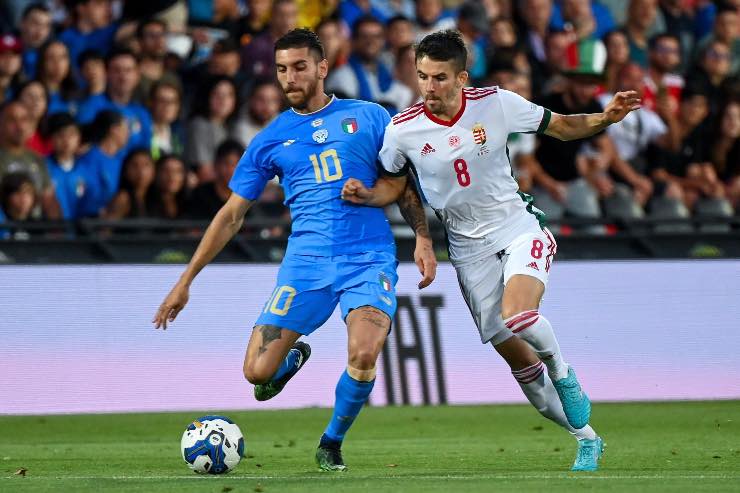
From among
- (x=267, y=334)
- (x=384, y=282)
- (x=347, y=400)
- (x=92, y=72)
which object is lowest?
(x=347, y=400)

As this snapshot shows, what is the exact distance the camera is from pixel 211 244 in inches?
356

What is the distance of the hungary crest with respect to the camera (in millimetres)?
8734

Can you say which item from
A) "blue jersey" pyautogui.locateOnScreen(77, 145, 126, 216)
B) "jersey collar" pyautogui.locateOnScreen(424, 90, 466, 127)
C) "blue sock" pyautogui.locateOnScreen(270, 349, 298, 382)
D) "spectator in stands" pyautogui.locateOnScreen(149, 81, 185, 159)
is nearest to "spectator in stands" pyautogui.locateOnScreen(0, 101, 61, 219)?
"blue jersey" pyautogui.locateOnScreen(77, 145, 126, 216)

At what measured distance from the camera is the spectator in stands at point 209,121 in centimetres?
1516

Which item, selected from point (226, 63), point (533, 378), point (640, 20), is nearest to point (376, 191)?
point (533, 378)

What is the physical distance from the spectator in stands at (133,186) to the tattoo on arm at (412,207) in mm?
5845

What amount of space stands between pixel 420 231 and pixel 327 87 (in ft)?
23.6

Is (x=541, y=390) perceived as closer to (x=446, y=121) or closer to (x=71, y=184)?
(x=446, y=121)

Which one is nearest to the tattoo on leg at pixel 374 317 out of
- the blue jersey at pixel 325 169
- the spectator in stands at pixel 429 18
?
the blue jersey at pixel 325 169

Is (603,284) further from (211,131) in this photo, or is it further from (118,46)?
(118,46)

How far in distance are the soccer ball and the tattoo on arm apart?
1645mm

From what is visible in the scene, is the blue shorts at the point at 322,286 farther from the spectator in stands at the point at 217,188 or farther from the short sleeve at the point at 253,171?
the spectator in stands at the point at 217,188

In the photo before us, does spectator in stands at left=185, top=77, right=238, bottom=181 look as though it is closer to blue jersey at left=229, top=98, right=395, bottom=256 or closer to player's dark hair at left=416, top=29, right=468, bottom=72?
blue jersey at left=229, top=98, right=395, bottom=256

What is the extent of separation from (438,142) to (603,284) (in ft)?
19.1
